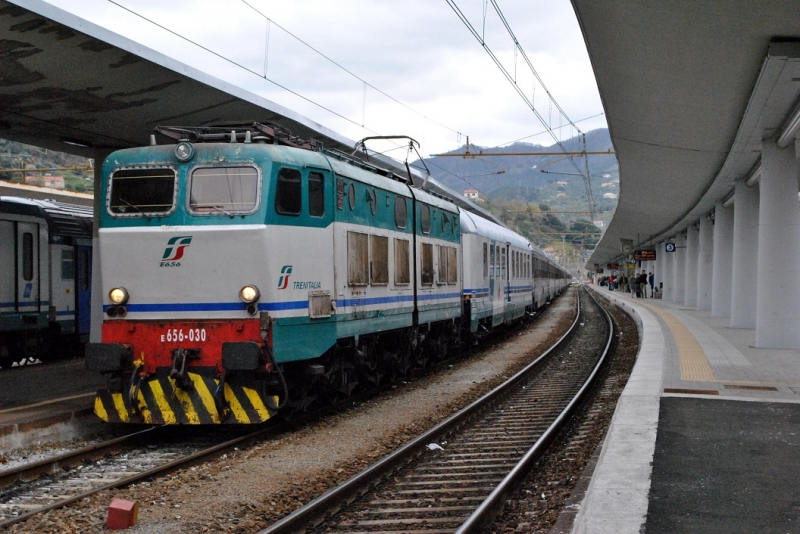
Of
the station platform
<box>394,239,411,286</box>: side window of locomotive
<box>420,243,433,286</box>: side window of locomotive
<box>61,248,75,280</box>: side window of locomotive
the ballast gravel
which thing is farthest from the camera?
<box>61,248,75,280</box>: side window of locomotive

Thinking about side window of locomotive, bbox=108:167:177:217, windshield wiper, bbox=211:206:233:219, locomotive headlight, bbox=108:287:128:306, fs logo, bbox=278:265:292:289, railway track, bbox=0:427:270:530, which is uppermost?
side window of locomotive, bbox=108:167:177:217

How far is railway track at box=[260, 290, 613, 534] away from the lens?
6.57m

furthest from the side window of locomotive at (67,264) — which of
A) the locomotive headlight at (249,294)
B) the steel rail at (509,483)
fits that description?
the steel rail at (509,483)

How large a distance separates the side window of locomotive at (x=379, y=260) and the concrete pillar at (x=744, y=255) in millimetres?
13848

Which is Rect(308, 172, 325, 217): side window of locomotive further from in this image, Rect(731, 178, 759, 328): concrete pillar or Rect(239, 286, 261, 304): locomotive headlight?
Rect(731, 178, 759, 328): concrete pillar

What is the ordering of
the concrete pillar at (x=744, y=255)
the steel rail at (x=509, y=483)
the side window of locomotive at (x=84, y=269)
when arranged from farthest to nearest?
the concrete pillar at (x=744, y=255) < the side window of locomotive at (x=84, y=269) < the steel rail at (x=509, y=483)

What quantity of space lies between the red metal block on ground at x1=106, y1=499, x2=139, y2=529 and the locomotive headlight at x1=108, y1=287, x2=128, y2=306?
12.3 feet

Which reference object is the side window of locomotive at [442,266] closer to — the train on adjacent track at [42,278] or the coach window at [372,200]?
the coach window at [372,200]

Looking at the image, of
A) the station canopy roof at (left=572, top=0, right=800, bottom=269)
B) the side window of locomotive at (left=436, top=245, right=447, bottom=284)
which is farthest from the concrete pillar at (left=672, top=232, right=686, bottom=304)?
the side window of locomotive at (left=436, top=245, right=447, bottom=284)

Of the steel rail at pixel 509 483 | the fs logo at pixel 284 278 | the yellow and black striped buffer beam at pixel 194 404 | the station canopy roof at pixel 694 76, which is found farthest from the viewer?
the station canopy roof at pixel 694 76

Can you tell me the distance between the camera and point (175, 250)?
31.7 feet

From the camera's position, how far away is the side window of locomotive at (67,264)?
18.4 metres

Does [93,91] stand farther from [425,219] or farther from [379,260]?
[425,219]

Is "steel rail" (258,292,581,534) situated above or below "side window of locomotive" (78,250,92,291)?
below
